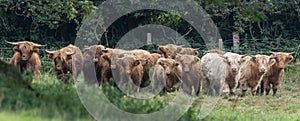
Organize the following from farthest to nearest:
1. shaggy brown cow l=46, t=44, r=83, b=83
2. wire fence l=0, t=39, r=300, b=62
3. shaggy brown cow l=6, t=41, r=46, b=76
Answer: wire fence l=0, t=39, r=300, b=62
shaggy brown cow l=46, t=44, r=83, b=83
shaggy brown cow l=6, t=41, r=46, b=76

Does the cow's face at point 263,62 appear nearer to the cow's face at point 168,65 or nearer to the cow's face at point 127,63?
the cow's face at point 168,65

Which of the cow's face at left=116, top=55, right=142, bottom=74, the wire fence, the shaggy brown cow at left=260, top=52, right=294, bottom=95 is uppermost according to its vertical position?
Result: the wire fence

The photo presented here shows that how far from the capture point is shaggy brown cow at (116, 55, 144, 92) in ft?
59.5

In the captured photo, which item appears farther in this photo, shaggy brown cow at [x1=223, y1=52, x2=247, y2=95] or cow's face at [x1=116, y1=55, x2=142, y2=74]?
shaggy brown cow at [x1=223, y1=52, x2=247, y2=95]

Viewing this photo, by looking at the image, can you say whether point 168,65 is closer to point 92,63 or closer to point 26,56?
point 92,63

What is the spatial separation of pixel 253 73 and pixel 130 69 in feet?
13.5

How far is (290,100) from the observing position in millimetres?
18516

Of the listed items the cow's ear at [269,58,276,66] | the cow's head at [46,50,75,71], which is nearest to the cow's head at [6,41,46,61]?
the cow's head at [46,50,75,71]

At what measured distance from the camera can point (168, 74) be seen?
18.0 m

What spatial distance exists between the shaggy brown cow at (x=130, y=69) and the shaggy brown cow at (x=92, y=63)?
0.91 m

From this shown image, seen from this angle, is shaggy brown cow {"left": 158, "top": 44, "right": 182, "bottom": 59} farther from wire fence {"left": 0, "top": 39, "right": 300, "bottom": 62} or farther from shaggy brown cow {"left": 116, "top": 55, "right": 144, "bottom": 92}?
wire fence {"left": 0, "top": 39, "right": 300, "bottom": 62}

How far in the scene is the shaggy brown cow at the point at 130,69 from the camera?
18.1 meters

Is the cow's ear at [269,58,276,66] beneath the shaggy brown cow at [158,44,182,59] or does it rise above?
beneath

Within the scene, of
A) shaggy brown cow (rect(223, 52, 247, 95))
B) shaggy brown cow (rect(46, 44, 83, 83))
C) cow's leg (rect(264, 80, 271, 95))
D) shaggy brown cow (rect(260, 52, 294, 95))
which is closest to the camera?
shaggy brown cow (rect(46, 44, 83, 83))
